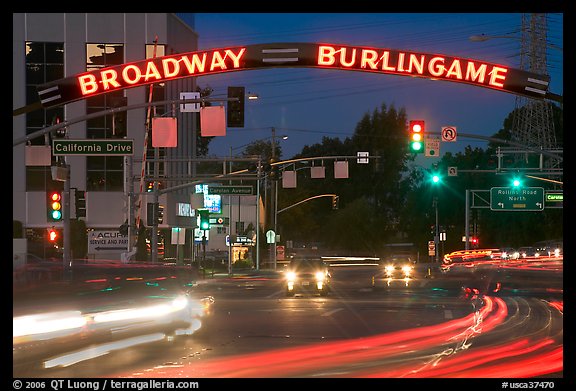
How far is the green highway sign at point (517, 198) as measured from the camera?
76875mm

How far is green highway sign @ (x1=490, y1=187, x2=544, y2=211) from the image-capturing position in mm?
76875

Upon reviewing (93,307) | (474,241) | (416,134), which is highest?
(416,134)

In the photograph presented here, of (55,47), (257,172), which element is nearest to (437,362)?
(257,172)

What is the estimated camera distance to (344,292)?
41.3 meters

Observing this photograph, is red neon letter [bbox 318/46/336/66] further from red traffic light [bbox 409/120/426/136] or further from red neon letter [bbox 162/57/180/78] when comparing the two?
red traffic light [bbox 409/120/426/136]

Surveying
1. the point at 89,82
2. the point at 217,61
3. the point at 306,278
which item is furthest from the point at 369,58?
the point at 306,278

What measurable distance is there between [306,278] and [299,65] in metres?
17.4

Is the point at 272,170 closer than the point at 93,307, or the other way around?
the point at 93,307

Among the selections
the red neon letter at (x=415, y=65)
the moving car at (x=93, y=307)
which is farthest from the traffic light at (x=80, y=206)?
the red neon letter at (x=415, y=65)

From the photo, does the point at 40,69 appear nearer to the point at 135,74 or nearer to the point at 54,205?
the point at 54,205

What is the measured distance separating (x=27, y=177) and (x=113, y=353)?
51839 millimetres

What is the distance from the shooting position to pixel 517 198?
78375mm

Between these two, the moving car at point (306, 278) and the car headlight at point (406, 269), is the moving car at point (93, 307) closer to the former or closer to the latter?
the moving car at point (306, 278)
